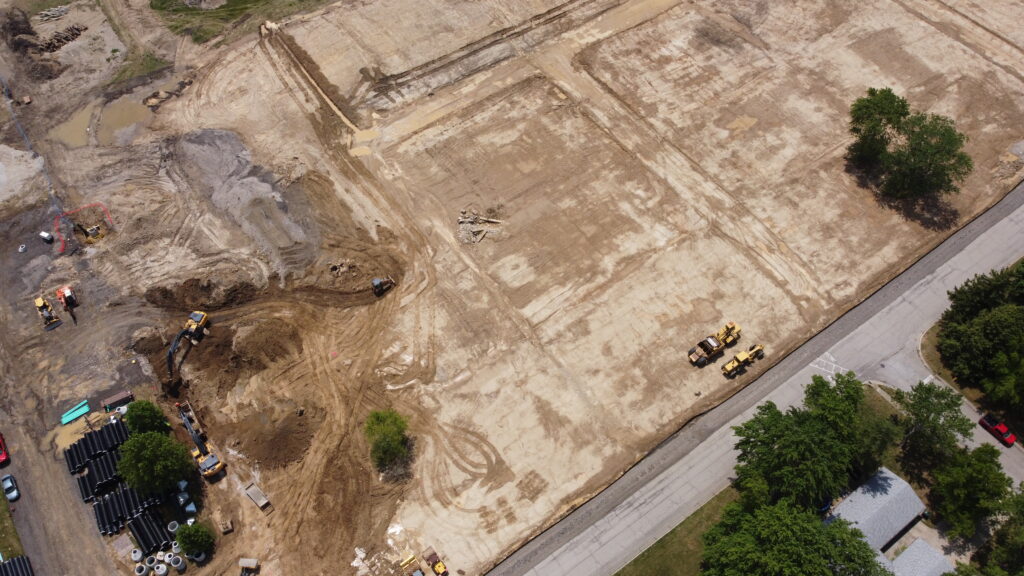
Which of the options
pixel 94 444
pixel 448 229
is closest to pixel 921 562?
pixel 448 229

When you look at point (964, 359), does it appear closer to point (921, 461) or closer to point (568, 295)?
point (921, 461)

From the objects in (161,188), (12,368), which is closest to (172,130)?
(161,188)

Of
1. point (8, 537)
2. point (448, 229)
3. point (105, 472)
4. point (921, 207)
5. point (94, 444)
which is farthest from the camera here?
point (921, 207)

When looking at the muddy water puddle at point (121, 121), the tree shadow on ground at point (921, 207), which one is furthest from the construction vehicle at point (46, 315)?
the tree shadow on ground at point (921, 207)

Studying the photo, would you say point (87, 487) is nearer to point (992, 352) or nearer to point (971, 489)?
point (971, 489)

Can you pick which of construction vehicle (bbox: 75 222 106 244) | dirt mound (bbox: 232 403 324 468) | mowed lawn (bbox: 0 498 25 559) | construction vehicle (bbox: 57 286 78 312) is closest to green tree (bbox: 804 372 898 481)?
dirt mound (bbox: 232 403 324 468)
